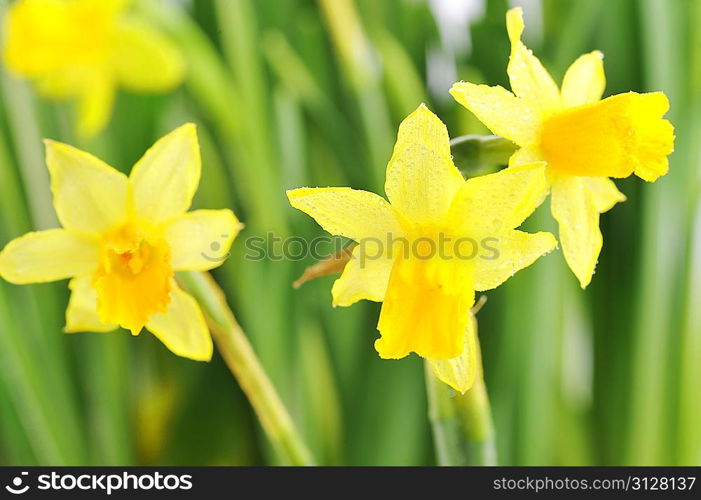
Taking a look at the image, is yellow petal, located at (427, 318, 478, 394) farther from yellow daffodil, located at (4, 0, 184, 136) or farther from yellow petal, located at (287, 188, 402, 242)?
yellow daffodil, located at (4, 0, 184, 136)

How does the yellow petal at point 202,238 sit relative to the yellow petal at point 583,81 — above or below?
below

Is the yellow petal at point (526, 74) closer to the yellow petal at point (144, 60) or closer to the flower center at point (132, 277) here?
the flower center at point (132, 277)

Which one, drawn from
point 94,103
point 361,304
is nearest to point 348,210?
point 361,304

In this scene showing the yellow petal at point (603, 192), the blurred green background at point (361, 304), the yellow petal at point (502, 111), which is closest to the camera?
the yellow petal at point (502, 111)

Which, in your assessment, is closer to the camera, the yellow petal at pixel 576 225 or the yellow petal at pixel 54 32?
the yellow petal at pixel 576 225

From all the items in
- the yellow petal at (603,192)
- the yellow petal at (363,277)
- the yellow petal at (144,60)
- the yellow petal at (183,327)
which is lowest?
the yellow petal at (183,327)

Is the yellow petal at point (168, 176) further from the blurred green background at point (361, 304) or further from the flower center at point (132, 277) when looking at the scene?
the blurred green background at point (361, 304)

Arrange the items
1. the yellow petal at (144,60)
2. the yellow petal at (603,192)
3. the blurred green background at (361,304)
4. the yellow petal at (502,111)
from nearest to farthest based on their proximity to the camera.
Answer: the yellow petal at (502,111) → the yellow petal at (603,192) → the blurred green background at (361,304) → the yellow petal at (144,60)

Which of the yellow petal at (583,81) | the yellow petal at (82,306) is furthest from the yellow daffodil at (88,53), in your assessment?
the yellow petal at (583,81)

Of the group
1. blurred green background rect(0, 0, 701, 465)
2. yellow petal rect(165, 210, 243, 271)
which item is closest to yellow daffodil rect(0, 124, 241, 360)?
yellow petal rect(165, 210, 243, 271)
